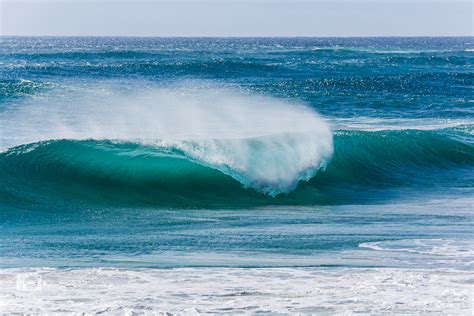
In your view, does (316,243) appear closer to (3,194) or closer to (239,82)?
(3,194)

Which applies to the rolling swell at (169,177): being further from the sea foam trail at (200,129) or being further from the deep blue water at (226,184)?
the sea foam trail at (200,129)

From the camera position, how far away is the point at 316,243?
8594 mm

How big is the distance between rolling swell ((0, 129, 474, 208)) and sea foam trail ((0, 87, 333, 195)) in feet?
0.81

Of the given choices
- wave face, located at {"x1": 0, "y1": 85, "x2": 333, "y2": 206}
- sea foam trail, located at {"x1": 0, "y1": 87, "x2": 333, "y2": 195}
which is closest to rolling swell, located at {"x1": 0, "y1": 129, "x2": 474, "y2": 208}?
wave face, located at {"x1": 0, "y1": 85, "x2": 333, "y2": 206}

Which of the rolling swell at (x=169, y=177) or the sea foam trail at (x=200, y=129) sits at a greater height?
the sea foam trail at (x=200, y=129)

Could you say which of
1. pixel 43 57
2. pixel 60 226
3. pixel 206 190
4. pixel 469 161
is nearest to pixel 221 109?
pixel 469 161

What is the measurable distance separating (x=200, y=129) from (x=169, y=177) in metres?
4.57

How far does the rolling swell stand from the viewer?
12.1 meters

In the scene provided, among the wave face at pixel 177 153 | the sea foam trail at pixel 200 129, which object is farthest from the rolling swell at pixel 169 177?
the sea foam trail at pixel 200 129

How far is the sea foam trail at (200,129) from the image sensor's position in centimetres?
1336

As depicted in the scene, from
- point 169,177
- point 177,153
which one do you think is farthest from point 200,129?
point 169,177

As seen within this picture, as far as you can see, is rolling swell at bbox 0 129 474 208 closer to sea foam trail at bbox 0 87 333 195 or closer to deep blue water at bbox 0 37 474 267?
deep blue water at bbox 0 37 474 267

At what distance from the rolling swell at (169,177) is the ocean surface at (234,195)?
0.03 metres

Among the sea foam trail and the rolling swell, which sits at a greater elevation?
the sea foam trail
